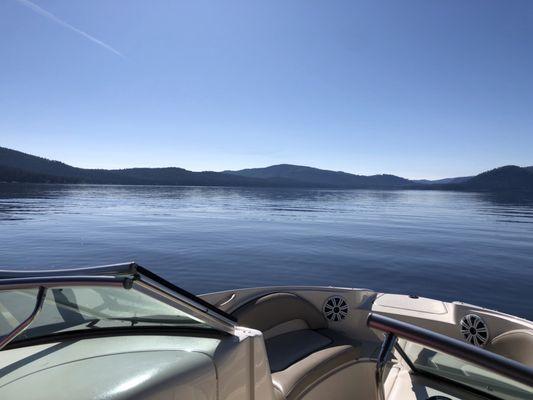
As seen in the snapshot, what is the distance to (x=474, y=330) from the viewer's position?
470 cm

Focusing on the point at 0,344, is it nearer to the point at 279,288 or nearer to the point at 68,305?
the point at 68,305

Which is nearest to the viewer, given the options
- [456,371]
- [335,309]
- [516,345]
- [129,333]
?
[129,333]

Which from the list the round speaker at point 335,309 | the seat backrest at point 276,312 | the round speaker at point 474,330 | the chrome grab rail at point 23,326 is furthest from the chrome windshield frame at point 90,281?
the round speaker at point 474,330

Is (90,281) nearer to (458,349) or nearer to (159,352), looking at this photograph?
(159,352)

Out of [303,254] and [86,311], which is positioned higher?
[86,311]

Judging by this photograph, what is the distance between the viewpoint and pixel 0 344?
1786 millimetres

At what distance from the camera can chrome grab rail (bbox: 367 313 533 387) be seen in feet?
4.73

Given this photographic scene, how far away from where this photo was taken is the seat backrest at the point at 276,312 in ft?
15.2

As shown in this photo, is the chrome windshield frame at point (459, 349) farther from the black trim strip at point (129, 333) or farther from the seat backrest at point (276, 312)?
the seat backrest at point (276, 312)

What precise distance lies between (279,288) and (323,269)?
35.4 ft

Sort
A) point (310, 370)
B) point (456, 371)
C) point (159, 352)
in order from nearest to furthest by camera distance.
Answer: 1. point (159, 352)
2. point (456, 371)
3. point (310, 370)

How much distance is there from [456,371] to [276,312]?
257 cm

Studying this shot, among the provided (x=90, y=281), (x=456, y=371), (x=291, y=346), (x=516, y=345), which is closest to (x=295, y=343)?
(x=291, y=346)

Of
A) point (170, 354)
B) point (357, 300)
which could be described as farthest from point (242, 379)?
point (357, 300)
